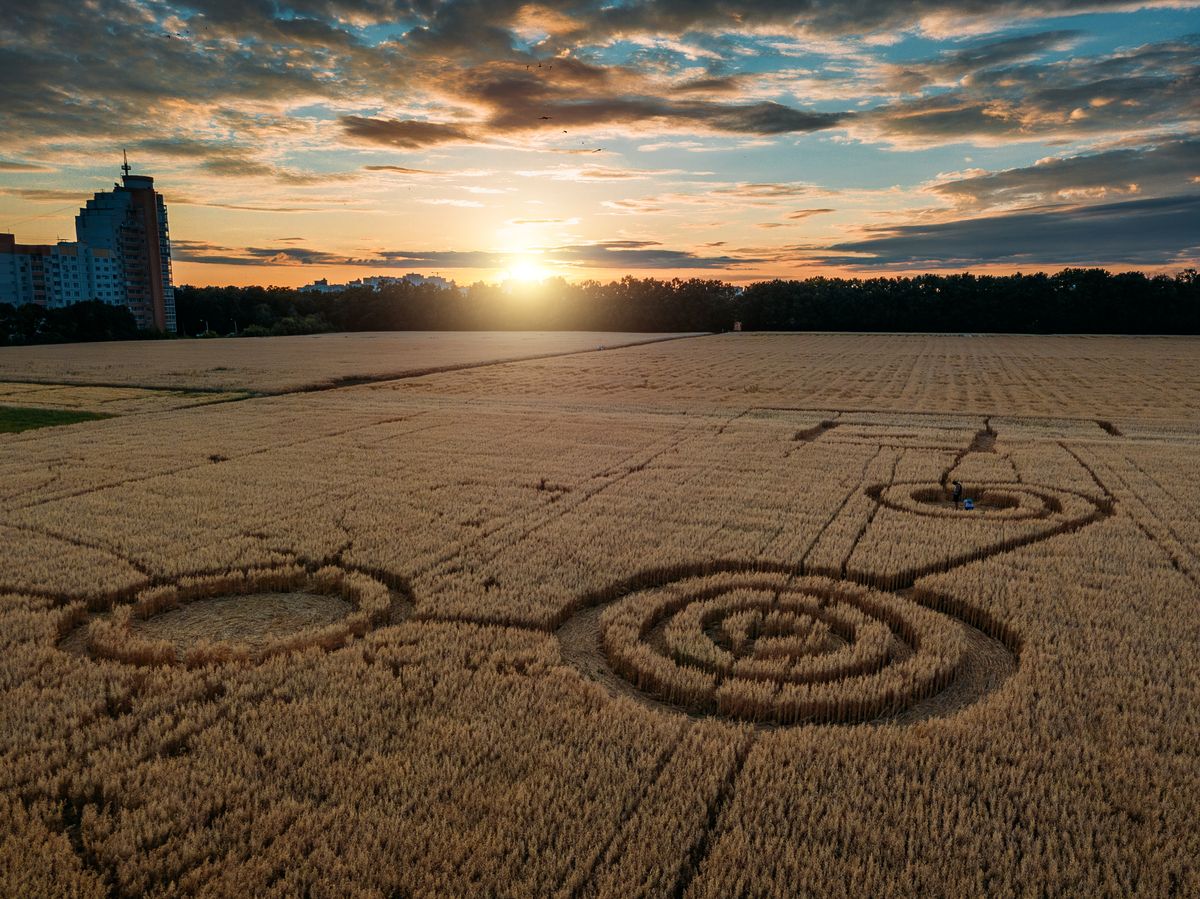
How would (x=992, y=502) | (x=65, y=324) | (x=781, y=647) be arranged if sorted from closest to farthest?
(x=781, y=647) < (x=992, y=502) < (x=65, y=324)

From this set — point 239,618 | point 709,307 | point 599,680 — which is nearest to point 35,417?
point 239,618

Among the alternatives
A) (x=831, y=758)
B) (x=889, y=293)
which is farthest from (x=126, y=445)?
(x=889, y=293)

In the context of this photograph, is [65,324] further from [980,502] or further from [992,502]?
[992,502]

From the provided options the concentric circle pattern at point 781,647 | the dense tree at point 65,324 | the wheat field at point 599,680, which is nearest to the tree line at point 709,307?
the dense tree at point 65,324

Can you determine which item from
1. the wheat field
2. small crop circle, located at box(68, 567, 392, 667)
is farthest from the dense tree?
small crop circle, located at box(68, 567, 392, 667)

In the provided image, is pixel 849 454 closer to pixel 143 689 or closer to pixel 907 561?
pixel 907 561

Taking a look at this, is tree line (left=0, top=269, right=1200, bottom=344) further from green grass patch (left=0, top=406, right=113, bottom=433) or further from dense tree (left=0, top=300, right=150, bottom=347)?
green grass patch (left=0, top=406, right=113, bottom=433)
